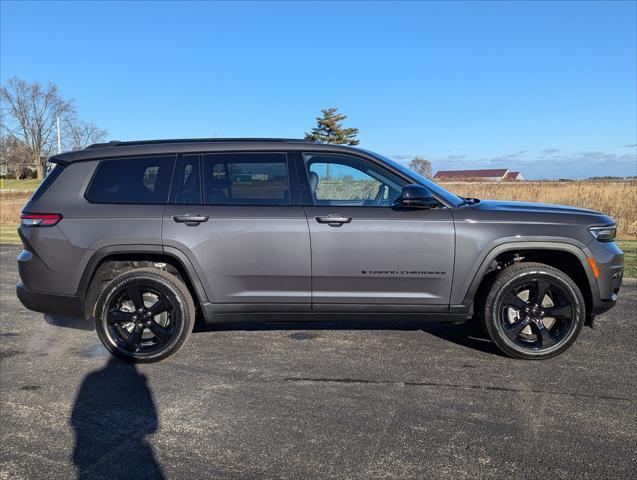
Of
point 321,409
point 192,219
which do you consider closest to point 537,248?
point 321,409

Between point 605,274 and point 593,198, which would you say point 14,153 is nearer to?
point 593,198

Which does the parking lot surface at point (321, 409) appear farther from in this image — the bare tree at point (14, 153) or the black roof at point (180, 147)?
the bare tree at point (14, 153)

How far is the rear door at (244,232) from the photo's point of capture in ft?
14.3

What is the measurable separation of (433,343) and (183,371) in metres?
2.30

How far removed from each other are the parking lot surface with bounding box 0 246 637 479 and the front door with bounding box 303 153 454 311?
548 mm

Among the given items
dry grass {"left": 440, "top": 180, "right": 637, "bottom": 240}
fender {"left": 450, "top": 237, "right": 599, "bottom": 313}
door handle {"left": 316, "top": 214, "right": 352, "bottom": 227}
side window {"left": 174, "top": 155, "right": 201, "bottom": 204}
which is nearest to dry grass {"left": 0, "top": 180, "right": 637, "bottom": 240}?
dry grass {"left": 440, "top": 180, "right": 637, "bottom": 240}

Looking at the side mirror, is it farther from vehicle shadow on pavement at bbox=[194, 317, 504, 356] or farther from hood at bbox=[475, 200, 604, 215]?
vehicle shadow on pavement at bbox=[194, 317, 504, 356]

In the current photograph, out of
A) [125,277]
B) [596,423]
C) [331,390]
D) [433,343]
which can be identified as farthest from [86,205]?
[596,423]

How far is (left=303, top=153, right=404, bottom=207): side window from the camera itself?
14.7ft

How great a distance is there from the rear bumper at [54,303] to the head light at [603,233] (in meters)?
4.42

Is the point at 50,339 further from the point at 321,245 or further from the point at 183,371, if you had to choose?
the point at 321,245

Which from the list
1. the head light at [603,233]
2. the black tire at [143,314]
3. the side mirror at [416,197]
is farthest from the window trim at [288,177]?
the head light at [603,233]

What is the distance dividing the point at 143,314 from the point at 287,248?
1.40 m

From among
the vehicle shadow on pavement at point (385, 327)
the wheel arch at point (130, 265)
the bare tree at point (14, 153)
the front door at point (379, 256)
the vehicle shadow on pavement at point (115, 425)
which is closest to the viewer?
the vehicle shadow on pavement at point (115, 425)
